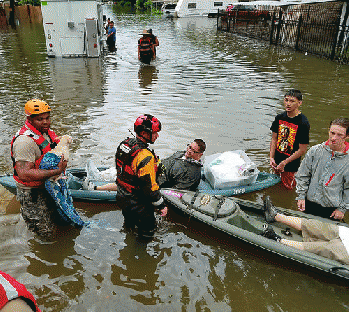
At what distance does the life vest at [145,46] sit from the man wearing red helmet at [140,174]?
41.2ft

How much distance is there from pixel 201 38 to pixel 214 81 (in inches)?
554

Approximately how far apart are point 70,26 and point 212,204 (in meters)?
13.9

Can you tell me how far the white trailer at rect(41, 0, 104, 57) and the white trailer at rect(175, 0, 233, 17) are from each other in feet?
100

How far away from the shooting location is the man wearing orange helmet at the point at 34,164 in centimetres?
322

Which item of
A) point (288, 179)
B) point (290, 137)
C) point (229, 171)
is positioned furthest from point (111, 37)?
point (290, 137)

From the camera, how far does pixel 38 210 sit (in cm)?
367

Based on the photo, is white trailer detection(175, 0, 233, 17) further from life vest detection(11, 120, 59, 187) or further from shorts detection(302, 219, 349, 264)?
shorts detection(302, 219, 349, 264)

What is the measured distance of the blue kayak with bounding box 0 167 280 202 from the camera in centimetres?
507

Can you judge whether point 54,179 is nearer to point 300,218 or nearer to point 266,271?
point 266,271

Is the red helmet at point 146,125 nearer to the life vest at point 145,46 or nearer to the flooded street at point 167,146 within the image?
the flooded street at point 167,146

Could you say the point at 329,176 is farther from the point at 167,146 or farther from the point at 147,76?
the point at 147,76

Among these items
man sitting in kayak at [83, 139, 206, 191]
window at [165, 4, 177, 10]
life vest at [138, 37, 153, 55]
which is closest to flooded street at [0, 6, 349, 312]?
man sitting in kayak at [83, 139, 206, 191]

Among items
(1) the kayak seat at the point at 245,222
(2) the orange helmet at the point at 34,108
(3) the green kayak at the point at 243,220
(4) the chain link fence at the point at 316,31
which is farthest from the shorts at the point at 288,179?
(4) the chain link fence at the point at 316,31

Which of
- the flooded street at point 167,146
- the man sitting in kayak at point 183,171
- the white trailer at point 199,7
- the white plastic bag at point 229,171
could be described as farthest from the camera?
the white trailer at point 199,7
